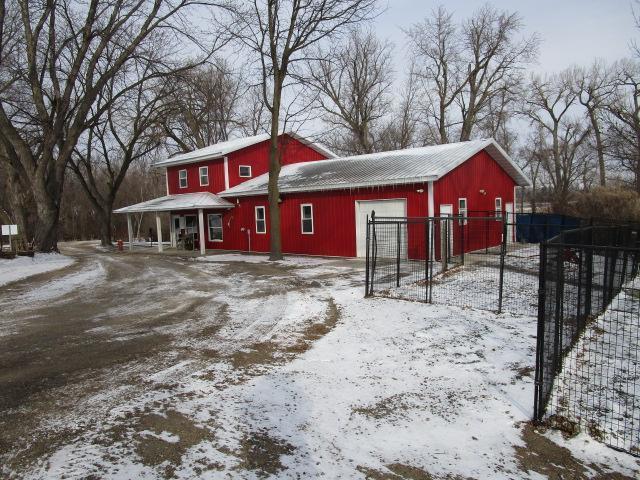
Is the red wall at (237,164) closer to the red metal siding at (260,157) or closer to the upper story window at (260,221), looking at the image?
the red metal siding at (260,157)

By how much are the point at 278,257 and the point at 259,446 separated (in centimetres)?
1356

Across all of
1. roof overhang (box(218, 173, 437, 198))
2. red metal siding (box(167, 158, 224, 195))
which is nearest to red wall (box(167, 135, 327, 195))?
red metal siding (box(167, 158, 224, 195))

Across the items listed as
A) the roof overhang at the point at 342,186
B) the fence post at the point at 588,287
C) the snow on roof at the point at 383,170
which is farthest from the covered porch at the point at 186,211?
the fence post at the point at 588,287

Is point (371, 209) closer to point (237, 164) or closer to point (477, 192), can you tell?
point (477, 192)

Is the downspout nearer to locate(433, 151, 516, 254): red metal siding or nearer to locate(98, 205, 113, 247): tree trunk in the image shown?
locate(433, 151, 516, 254): red metal siding

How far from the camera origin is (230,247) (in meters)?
22.7

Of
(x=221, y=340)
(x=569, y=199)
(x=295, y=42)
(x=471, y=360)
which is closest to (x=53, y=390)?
(x=221, y=340)

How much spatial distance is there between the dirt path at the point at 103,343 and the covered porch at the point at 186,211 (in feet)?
28.3

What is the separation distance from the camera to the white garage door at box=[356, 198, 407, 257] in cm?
1585

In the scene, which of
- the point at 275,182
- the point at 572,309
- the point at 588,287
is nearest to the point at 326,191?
the point at 275,182

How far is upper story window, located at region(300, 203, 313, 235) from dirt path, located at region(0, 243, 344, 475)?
6.33 metres

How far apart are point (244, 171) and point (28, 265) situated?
1132 centimetres

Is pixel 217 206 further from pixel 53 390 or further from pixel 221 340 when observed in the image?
pixel 53 390

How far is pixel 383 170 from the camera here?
56.6 ft
